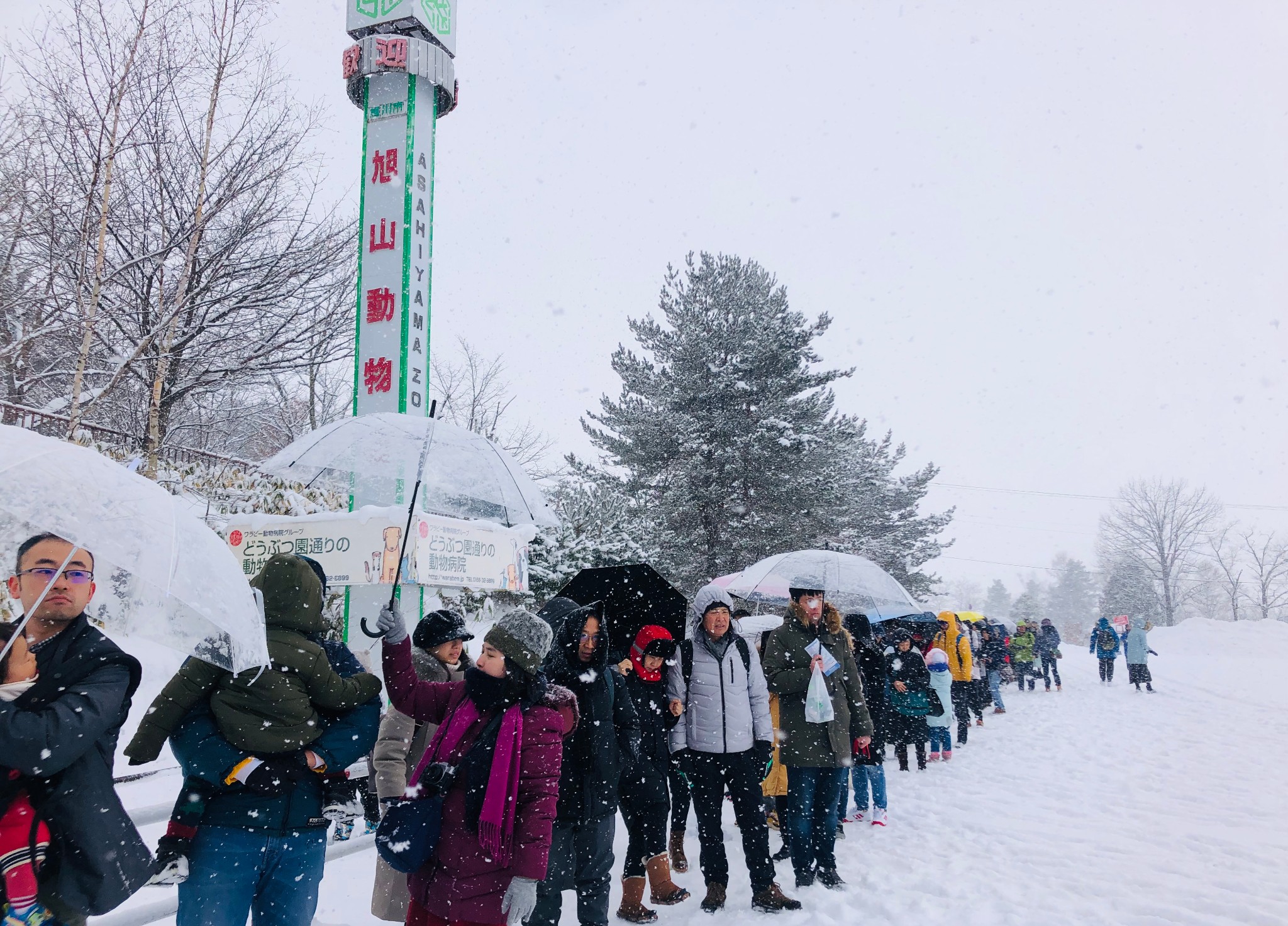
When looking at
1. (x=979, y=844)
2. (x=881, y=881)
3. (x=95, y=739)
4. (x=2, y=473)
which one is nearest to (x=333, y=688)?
(x=95, y=739)

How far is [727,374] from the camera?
2194 centimetres

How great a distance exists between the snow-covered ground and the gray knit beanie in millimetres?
2483

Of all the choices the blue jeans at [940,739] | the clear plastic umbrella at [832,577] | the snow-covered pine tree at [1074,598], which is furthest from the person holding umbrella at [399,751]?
the snow-covered pine tree at [1074,598]

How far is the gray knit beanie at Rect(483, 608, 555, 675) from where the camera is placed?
9.44 ft

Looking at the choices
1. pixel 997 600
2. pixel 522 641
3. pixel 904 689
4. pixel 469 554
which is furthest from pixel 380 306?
pixel 997 600

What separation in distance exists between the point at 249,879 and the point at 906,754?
7.92 meters

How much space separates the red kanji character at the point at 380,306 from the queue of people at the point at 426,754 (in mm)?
7555

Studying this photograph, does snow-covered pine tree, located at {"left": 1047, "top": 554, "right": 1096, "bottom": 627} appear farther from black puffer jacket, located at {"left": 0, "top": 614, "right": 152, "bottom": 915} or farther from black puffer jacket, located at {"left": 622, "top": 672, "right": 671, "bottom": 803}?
black puffer jacket, located at {"left": 0, "top": 614, "right": 152, "bottom": 915}

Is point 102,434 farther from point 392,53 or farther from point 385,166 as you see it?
point 392,53

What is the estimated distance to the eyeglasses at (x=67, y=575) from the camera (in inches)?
79.3

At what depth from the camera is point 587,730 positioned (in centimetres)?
379

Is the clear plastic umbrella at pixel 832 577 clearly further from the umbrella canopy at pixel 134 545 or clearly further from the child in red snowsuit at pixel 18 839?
the child in red snowsuit at pixel 18 839

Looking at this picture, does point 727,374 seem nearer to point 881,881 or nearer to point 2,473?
point 881,881

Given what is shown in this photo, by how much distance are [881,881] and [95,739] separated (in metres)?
4.73
